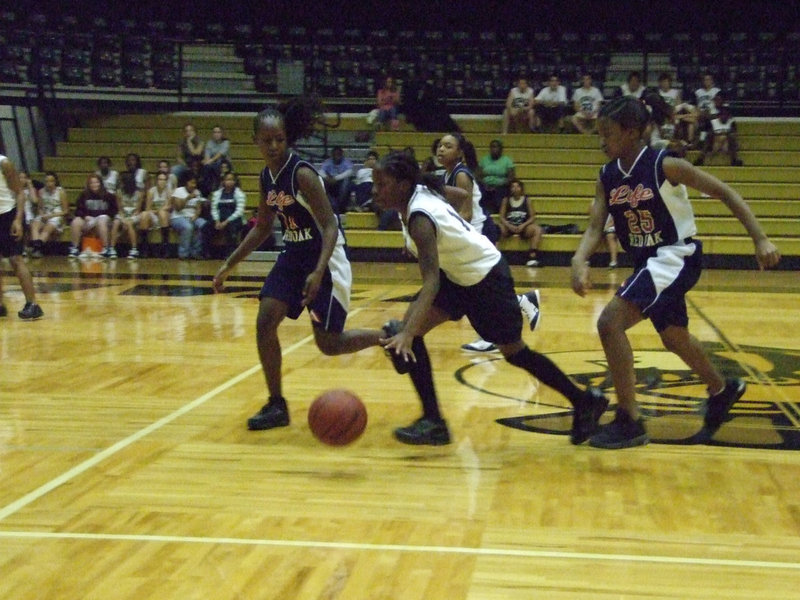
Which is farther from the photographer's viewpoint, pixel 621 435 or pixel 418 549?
pixel 621 435

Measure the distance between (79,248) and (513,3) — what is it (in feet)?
34.8

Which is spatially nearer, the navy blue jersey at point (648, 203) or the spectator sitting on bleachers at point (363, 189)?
the navy blue jersey at point (648, 203)

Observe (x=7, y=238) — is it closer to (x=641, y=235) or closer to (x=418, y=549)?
(x=641, y=235)

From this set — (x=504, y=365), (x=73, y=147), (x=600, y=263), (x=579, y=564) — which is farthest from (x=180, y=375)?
(x=73, y=147)

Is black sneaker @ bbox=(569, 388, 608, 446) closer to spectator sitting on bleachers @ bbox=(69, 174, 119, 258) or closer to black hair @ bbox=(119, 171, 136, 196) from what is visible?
spectator sitting on bleachers @ bbox=(69, 174, 119, 258)

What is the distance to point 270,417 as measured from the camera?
5102 millimetres

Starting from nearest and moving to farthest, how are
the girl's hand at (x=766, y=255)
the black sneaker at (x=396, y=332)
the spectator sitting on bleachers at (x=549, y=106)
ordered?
the girl's hand at (x=766, y=255), the black sneaker at (x=396, y=332), the spectator sitting on bleachers at (x=549, y=106)

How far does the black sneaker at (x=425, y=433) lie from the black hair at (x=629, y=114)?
158 cm

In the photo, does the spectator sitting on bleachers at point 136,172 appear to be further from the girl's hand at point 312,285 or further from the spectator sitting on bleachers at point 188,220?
the girl's hand at point 312,285

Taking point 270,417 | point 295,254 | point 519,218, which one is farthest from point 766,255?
point 519,218

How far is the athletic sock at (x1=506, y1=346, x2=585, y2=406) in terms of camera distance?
480cm

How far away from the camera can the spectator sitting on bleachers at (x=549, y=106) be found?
18.5 m

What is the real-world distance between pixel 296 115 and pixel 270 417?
1469 mm

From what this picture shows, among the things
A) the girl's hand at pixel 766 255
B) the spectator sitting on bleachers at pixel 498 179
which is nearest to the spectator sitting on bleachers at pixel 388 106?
the spectator sitting on bleachers at pixel 498 179
